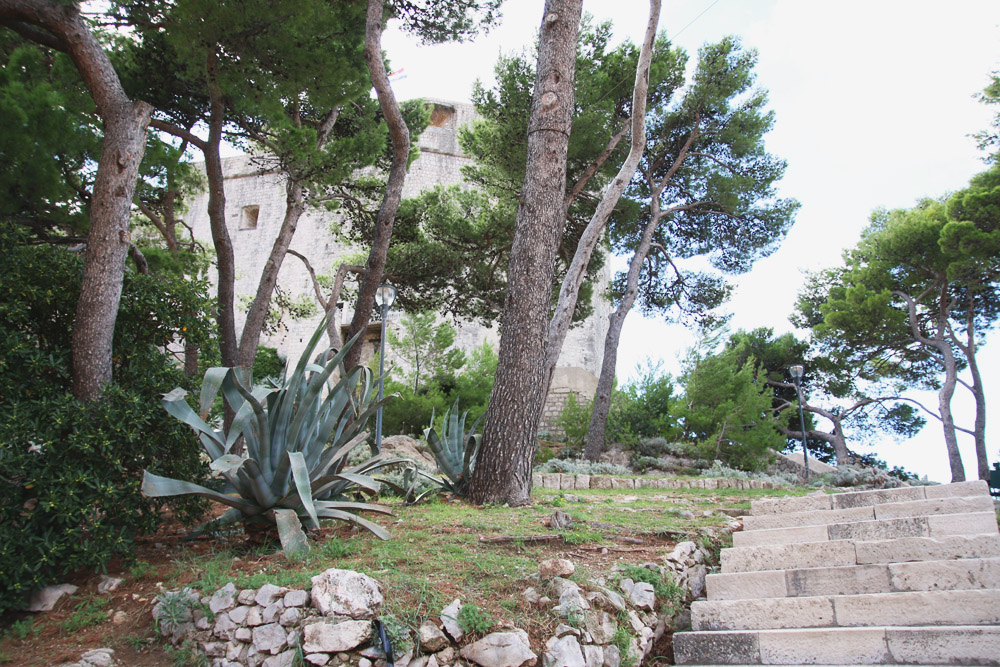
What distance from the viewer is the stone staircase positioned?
97.4 inches

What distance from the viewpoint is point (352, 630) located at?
87.1 inches

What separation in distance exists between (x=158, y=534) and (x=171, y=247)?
21.5 feet

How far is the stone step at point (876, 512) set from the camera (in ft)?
12.2

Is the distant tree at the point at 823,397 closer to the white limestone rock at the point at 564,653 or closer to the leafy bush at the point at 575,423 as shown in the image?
the leafy bush at the point at 575,423

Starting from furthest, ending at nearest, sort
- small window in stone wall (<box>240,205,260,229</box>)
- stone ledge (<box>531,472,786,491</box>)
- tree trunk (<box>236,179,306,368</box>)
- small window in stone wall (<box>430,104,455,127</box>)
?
small window in stone wall (<box>240,205,260,229</box>) < small window in stone wall (<box>430,104,455,127</box>) < stone ledge (<box>531,472,786,491</box>) < tree trunk (<box>236,179,306,368</box>)

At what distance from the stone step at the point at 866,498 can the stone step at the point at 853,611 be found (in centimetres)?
153

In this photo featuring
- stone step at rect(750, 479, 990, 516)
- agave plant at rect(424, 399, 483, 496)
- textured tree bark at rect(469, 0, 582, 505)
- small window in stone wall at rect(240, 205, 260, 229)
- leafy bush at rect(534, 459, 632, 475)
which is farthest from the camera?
small window in stone wall at rect(240, 205, 260, 229)

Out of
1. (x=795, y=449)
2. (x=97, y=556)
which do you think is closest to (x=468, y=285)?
(x=97, y=556)

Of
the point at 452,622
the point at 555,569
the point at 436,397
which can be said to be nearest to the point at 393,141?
the point at 555,569

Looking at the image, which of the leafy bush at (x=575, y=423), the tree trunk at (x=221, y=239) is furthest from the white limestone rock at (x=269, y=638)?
the leafy bush at (x=575, y=423)

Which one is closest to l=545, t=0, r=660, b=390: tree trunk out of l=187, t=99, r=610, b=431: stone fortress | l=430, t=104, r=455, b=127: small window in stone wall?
l=187, t=99, r=610, b=431: stone fortress

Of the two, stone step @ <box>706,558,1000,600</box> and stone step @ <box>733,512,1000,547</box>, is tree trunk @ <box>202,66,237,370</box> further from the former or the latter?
stone step @ <box>733,512,1000,547</box>

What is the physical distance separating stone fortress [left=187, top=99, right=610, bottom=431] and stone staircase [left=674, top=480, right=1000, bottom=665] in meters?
12.4

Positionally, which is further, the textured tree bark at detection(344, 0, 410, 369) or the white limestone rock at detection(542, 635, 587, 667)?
the textured tree bark at detection(344, 0, 410, 369)
